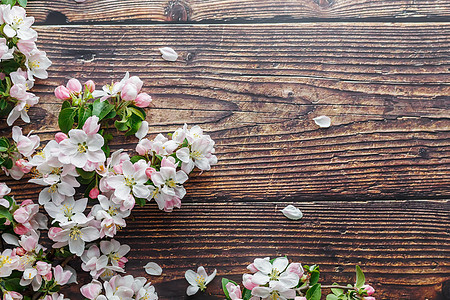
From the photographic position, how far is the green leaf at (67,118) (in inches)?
35.6

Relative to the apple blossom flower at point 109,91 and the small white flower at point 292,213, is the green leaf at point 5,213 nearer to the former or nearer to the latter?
the apple blossom flower at point 109,91

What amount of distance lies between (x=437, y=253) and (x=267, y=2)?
0.68 metres

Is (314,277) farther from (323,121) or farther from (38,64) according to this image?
(38,64)

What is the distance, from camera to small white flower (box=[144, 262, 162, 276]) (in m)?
0.94

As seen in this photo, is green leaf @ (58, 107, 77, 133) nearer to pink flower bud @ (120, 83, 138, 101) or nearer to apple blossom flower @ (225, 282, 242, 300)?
pink flower bud @ (120, 83, 138, 101)

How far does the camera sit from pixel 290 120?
99 cm

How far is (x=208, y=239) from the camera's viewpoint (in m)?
0.96

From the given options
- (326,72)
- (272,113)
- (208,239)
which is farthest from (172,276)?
(326,72)

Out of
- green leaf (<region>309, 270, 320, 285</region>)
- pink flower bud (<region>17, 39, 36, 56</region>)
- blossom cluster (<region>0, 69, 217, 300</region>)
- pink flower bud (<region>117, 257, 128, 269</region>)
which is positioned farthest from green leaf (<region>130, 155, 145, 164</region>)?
green leaf (<region>309, 270, 320, 285</region>)

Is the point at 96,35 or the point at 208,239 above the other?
the point at 96,35

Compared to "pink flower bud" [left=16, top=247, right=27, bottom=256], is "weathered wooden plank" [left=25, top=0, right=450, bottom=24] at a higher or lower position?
higher

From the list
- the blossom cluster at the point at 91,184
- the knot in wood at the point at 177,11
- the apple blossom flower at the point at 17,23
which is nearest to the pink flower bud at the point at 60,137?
the blossom cluster at the point at 91,184

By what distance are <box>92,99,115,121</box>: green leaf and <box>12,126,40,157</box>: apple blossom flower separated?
0.45 feet

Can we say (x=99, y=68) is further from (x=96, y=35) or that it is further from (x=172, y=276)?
(x=172, y=276)
